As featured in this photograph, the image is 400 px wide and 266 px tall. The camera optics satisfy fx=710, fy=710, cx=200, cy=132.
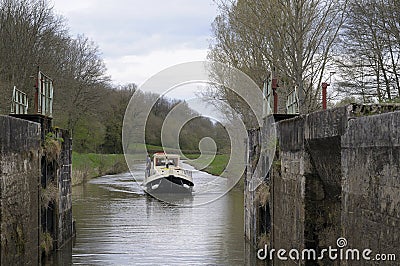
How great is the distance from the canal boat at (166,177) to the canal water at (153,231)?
8.69ft

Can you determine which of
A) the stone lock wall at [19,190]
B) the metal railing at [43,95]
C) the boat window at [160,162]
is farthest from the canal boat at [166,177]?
the stone lock wall at [19,190]

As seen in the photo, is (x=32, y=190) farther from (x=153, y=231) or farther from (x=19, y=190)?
(x=153, y=231)

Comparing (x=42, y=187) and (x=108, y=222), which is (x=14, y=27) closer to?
(x=108, y=222)

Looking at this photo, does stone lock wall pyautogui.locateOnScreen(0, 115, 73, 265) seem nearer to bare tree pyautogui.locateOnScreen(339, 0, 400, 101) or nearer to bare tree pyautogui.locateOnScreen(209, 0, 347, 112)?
bare tree pyautogui.locateOnScreen(209, 0, 347, 112)

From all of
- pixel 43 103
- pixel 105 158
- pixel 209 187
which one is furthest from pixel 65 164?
→ pixel 105 158

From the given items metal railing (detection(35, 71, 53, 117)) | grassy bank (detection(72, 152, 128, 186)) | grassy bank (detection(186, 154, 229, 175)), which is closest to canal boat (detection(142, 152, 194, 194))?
grassy bank (detection(186, 154, 229, 175))

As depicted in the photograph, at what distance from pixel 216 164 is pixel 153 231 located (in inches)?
674

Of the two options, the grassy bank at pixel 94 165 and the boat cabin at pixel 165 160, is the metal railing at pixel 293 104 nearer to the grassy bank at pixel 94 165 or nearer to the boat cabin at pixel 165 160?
the boat cabin at pixel 165 160

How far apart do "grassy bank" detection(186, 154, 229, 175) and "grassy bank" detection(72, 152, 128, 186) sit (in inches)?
220

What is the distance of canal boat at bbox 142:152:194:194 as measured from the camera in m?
31.6

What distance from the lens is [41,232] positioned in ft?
43.2

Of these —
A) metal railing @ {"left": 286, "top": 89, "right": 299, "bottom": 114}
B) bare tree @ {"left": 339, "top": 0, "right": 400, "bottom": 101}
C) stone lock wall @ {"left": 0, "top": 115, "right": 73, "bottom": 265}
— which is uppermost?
bare tree @ {"left": 339, "top": 0, "right": 400, "bottom": 101}

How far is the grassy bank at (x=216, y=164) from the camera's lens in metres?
30.7

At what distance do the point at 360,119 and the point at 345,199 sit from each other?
1012 mm
